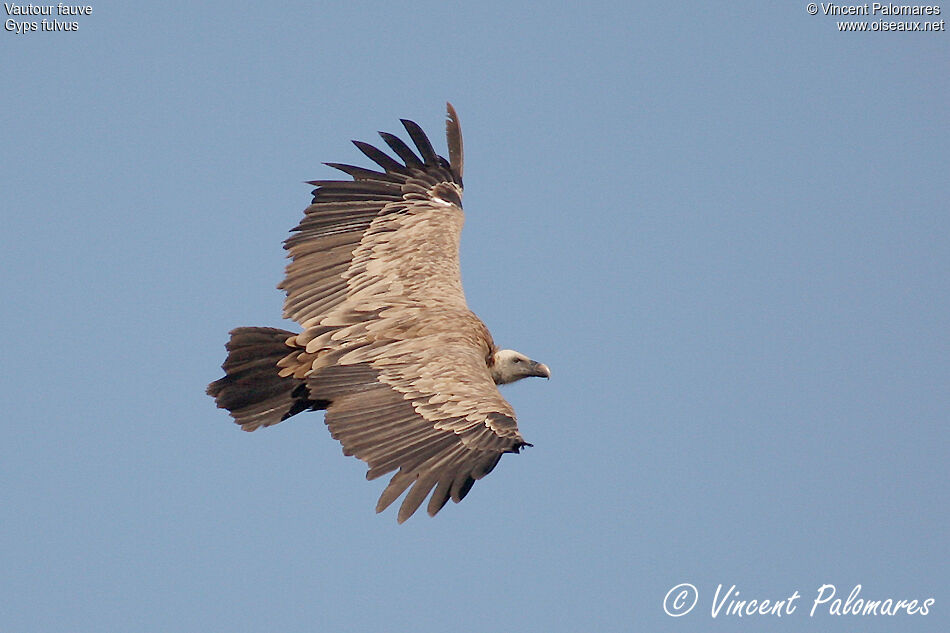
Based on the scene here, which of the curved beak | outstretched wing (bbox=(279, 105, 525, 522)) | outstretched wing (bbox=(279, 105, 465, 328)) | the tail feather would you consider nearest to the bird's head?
the curved beak

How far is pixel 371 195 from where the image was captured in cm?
1259

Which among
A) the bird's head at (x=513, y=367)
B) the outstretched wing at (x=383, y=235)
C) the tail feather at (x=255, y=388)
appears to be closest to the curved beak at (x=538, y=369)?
the bird's head at (x=513, y=367)

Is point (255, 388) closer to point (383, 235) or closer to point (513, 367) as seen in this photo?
point (383, 235)

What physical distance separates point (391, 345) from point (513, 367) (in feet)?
5.46

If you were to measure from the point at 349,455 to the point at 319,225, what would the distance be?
317cm

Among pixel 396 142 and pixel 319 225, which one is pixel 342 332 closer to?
pixel 319 225

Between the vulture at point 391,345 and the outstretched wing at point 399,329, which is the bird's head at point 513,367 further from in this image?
the outstretched wing at point 399,329

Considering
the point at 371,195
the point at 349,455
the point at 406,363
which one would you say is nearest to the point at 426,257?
the point at 371,195

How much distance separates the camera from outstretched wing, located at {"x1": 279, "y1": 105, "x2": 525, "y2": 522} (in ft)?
31.4

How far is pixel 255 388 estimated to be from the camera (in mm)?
10812

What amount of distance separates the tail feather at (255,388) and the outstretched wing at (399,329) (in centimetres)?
13

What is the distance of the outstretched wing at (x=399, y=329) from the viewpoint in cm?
956

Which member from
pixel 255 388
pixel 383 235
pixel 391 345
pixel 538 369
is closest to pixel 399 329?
pixel 391 345

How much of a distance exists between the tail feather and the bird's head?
1.95 m
